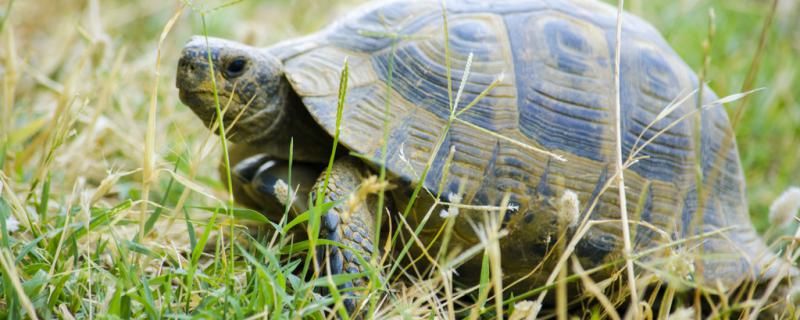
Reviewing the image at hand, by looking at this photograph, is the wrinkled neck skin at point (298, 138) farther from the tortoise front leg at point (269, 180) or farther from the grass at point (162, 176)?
the grass at point (162, 176)

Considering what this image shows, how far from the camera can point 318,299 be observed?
6.14 ft

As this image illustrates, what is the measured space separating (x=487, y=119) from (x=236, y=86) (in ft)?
2.81

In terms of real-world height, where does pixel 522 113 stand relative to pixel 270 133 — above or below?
above

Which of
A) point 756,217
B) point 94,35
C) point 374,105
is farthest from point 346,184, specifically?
point 756,217

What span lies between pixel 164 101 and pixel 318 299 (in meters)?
2.29

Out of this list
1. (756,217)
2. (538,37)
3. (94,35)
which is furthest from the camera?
(756,217)

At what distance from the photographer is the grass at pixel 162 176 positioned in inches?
71.5

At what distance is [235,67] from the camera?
8.11 feet

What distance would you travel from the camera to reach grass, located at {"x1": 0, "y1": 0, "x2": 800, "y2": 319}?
1816 mm

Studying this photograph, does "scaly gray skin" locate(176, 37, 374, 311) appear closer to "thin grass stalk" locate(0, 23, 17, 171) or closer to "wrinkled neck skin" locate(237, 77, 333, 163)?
"wrinkled neck skin" locate(237, 77, 333, 163)

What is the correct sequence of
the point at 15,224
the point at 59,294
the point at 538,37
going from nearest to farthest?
the point at 59,294, the point at 15,224, the point at 538,37

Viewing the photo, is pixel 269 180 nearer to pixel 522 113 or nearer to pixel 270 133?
pixel 270 133

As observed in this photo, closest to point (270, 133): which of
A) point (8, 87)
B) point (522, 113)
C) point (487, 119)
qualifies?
point (487, 119)

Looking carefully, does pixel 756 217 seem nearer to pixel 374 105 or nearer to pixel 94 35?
pixel 374 105
